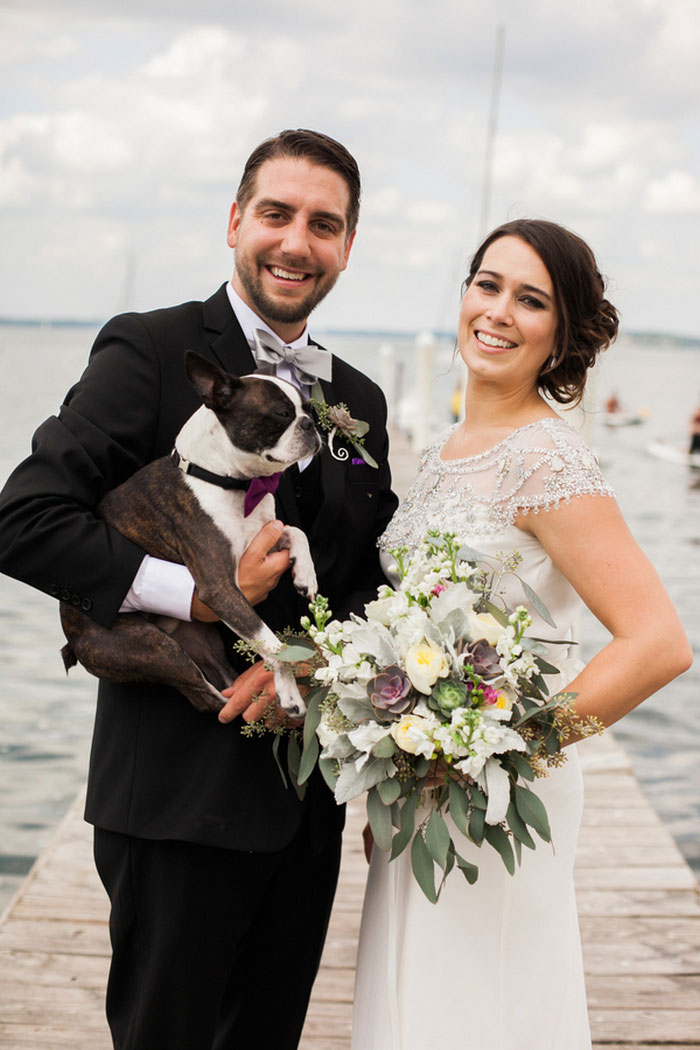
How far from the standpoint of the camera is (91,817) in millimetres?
2488

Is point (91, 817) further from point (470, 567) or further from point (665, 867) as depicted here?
point (665, 867)

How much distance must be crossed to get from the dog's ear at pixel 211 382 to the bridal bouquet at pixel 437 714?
520 mm

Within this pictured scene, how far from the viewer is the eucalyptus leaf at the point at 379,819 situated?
80.0 inches

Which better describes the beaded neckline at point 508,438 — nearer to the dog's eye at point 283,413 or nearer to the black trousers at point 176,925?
the dog's eye at point 283,413

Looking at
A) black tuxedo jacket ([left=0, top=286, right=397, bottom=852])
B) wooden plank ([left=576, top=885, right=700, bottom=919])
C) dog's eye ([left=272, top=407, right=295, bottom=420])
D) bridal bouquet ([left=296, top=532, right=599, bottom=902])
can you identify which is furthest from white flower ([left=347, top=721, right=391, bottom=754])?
wooden plank ([left=576, top=885, right=700, bottom=919])

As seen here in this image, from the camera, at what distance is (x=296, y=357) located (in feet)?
8.70

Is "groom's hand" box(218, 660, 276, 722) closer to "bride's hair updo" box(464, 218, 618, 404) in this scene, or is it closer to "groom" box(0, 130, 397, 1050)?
"groom" box(0, 130, 397, 1050)

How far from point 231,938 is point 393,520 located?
1.13 m

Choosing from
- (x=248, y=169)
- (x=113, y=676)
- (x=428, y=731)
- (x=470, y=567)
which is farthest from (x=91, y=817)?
(x=248, y=169)

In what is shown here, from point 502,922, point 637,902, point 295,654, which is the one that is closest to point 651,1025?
point 637,902

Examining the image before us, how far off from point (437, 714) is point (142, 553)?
2.54 feet

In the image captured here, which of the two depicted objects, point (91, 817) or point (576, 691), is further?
point (91, 817)

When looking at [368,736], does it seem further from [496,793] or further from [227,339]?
[227,339]

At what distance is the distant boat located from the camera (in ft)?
79.6
